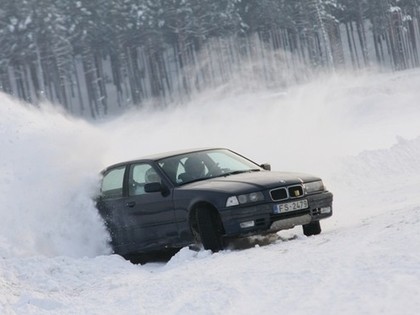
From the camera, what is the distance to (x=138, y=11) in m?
75.6

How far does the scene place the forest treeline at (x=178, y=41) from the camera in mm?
75125

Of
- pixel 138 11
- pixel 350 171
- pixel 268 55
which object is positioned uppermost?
pixel 138 11

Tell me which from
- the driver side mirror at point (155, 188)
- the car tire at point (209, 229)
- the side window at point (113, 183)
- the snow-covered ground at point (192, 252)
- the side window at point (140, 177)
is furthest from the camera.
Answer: the side window at point (113, 183)

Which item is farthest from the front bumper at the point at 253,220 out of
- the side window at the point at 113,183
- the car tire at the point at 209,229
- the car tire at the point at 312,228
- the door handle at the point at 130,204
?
the side window at the point at 113,183

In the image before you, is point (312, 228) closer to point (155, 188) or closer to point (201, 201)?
point (201, 201)

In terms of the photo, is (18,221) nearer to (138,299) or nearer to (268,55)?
(138,299)

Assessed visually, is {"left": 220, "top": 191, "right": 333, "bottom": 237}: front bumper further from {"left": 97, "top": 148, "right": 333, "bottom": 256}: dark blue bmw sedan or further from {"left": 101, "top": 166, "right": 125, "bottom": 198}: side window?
{"left": 101, "top": 166, "right": 125, "bottom": 198}: side window

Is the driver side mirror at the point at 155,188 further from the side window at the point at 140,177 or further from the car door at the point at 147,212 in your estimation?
the side window at the point at 140,177

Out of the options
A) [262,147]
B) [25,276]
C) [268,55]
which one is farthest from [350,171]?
[268,55]

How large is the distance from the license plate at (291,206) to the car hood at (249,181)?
0.23 metres

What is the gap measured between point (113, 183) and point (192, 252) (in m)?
2.08

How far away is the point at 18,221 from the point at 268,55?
78843 mm

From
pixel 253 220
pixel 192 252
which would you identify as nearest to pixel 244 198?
pixel 253 220

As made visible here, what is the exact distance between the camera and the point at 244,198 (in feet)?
31.1
